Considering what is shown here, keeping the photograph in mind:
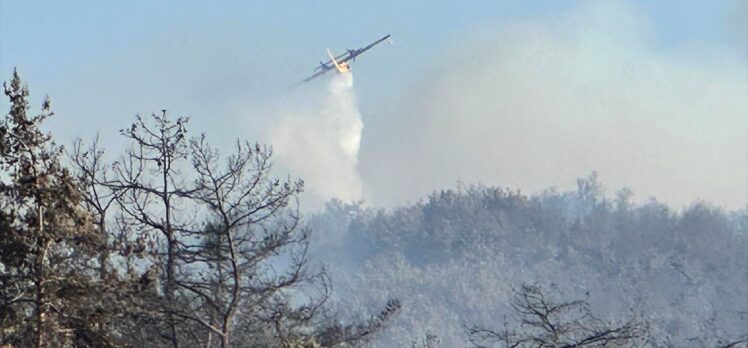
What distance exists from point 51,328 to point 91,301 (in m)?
0.99

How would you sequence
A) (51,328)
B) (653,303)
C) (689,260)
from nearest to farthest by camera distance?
(51,328), (653,303), (689,260)

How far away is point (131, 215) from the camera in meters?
24.2

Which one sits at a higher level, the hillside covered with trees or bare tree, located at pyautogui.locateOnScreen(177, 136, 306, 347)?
the hillside covered with trees

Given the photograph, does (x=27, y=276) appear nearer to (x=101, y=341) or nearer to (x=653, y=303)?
(x=101, y=341)

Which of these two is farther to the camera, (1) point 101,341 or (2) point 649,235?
(2) point 649,235

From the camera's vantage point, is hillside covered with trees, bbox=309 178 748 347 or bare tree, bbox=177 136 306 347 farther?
hillside covered with trees, bbox=309 178 748 347

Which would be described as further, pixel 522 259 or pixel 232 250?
pixel 522 259

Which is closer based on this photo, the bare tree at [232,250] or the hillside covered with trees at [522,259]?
the bare tree at [232,250]

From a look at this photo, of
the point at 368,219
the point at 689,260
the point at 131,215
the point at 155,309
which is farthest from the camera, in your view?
the point at 368,219

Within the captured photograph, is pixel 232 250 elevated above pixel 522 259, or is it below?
below

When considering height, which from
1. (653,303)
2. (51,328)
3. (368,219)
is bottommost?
(51,328)

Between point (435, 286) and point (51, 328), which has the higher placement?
point (435, 286)

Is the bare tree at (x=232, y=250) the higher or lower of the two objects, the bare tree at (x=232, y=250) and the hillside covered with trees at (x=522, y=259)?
the lower

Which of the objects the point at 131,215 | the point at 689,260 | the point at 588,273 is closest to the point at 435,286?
the point at 588,273
